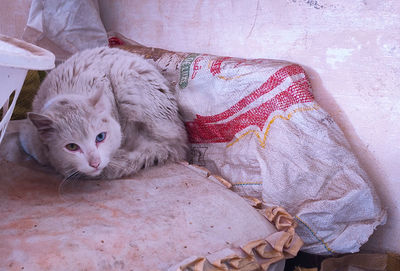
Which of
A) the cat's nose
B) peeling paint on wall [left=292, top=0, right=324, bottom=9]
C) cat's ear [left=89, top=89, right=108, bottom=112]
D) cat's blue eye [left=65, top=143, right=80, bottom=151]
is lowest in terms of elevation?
the cat's nose

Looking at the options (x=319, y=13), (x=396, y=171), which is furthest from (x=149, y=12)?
(x=396, y=171)

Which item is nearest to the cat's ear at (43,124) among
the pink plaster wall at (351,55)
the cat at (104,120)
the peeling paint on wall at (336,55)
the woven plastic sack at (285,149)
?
the cat at (104,120)

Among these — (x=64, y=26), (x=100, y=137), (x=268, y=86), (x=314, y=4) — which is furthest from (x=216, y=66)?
(x=64, y=26)

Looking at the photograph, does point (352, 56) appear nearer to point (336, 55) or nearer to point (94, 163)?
point (336, 55)

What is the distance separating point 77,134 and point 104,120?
0.48ft

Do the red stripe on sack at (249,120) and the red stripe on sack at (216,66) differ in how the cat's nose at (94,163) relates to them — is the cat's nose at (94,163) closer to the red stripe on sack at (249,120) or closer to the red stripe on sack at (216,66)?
the red stripe on sack at (249,120)

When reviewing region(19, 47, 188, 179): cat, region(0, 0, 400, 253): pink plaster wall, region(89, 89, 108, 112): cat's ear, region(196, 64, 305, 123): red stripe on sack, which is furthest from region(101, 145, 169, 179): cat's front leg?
region(0, 0, 400, 253): pink plaster wall

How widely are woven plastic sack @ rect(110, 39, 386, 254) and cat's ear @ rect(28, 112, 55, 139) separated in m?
0.69

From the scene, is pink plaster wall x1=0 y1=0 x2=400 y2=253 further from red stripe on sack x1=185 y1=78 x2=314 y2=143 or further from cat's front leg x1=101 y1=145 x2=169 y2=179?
cat's front leg x1=101 y1=145 x2=169 y2=179

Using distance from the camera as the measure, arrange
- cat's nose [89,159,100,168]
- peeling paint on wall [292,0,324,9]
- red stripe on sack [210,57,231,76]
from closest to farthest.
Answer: cat's nose [89,159,100,168]
peeling paint on wall [292,0,324,9]
red stripe on sack [210,57,231,76]

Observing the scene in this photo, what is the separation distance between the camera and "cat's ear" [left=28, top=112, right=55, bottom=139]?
139 centimetres

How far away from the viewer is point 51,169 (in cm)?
168

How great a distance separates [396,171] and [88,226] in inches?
47.9

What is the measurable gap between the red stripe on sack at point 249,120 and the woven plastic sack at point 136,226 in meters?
0.29
